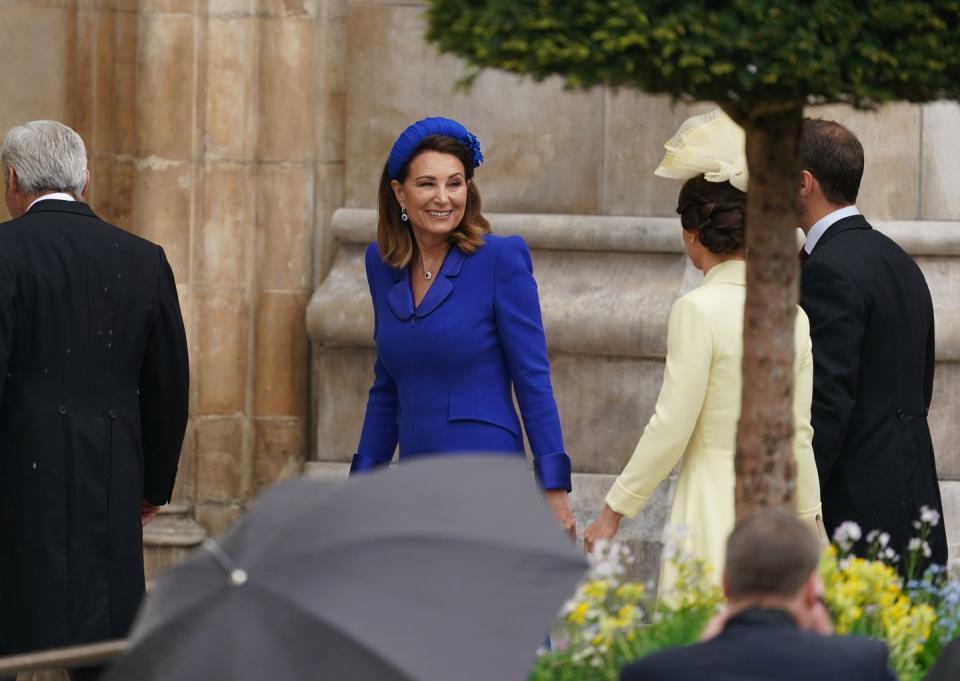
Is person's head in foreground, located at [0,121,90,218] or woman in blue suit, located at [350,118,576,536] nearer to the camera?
woman in blue suit, located at [350,118,576,536]

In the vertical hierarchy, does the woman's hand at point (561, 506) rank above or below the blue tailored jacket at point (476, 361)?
below

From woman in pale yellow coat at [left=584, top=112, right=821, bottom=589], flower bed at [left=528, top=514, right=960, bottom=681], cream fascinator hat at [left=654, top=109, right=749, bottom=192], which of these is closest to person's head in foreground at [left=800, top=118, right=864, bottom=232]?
cream fascinator hat at [left=654, top=109, right=749, bottom=192]

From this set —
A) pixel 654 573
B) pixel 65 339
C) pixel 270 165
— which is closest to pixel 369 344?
pixel 270 165

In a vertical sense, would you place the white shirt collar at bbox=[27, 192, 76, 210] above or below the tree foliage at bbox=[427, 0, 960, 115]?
below

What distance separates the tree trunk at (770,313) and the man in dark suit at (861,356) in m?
1.33

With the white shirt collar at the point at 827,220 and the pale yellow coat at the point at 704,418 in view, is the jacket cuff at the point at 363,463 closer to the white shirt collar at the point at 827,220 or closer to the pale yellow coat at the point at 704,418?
the pale yellow coat at the point at 704,418

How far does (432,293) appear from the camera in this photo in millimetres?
5168

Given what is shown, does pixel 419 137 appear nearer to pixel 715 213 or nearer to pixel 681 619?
pixel 715 213

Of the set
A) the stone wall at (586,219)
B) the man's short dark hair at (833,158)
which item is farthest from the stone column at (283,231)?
the man's short dark hair at (833,158)

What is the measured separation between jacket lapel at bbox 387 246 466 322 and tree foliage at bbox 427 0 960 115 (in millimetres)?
1634

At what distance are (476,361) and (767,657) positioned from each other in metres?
2.25

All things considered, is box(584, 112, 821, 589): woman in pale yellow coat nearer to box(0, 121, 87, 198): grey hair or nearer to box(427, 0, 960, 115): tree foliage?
box(427, 0, 960, 115): tree foliage

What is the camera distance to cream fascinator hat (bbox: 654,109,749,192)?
4871mm

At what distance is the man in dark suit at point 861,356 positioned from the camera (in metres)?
5.23
